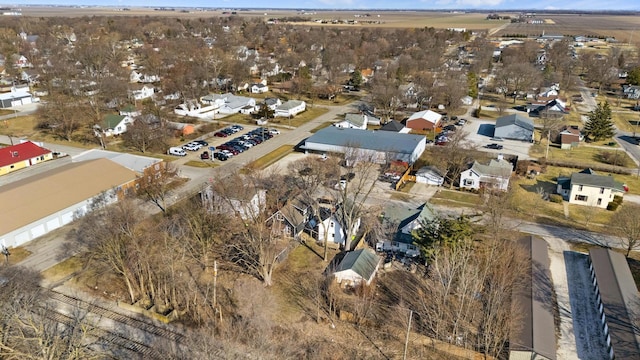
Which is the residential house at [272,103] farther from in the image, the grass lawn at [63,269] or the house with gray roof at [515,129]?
the grass lawn at [63,269]

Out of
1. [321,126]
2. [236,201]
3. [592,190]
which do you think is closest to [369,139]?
[321,126]

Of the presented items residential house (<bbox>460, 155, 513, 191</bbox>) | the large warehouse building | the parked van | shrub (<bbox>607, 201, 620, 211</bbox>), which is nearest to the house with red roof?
the large warehouse building

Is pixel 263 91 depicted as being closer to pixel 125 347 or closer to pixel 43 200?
pixel 43 200

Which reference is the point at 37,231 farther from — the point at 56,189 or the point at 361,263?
the point at 361,263

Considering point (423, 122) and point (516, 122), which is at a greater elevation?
point (516, 122)

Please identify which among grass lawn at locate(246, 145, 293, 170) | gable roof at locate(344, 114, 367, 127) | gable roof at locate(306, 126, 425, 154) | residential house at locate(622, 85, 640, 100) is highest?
gable roof at locate(306, 126, 425, 154)

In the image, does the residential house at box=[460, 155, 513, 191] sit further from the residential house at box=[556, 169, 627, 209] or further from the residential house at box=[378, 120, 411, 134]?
the residential house at box=[378, 120, 411, 134]

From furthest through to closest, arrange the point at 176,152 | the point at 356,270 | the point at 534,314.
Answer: the point at 176,152 → the point at 356,270 → the point at 534,314
